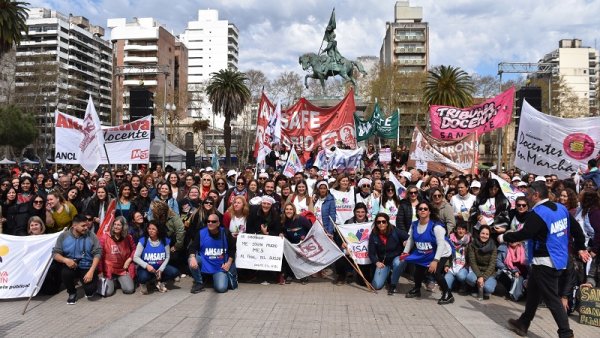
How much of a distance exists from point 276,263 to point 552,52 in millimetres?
144695

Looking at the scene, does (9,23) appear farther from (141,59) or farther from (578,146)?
(141,59)

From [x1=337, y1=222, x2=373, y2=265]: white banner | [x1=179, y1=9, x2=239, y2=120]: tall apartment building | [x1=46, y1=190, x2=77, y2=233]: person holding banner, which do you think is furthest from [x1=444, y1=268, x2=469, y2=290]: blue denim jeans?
[x1=179, y1=9, x2=239, y2=120]: tall apartment building

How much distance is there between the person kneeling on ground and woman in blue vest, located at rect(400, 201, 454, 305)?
503 centimetres

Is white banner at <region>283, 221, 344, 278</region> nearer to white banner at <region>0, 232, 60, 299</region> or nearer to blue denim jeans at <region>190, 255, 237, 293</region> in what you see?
blue denim jeans at <region>190, 255, 237, 293</region>

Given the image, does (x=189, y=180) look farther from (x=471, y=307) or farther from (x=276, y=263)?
(x=471, y=307)

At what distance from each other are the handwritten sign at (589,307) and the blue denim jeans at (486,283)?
56.5 inches

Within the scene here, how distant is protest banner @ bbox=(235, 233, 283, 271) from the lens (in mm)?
8531

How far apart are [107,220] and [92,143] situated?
1823 millimetres

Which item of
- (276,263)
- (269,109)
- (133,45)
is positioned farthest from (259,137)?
(133,45)

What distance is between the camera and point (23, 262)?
7.76 metres

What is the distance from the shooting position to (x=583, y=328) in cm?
644

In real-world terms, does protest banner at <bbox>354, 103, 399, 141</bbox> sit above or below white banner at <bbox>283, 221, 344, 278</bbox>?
above

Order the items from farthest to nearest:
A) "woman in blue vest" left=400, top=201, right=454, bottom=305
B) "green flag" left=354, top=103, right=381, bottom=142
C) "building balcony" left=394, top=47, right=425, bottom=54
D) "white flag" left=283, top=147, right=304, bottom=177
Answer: "building balcony" left=394, top=47, right=425, bottom=54 < "green flag" left=354, top=103, right=381, bottom=142 < "white flag" left=283, top=147, right=304, bottom=177 < "woman in blue vest" left=400, top=201, right=454, bottom=305

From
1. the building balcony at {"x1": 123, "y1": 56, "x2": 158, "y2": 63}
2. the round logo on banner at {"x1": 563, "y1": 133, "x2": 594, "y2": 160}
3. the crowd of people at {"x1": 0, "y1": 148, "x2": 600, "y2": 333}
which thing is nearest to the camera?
the crowd of people at {"x1": 0, "y1": 148, "x2": 600, "y2": 333}
